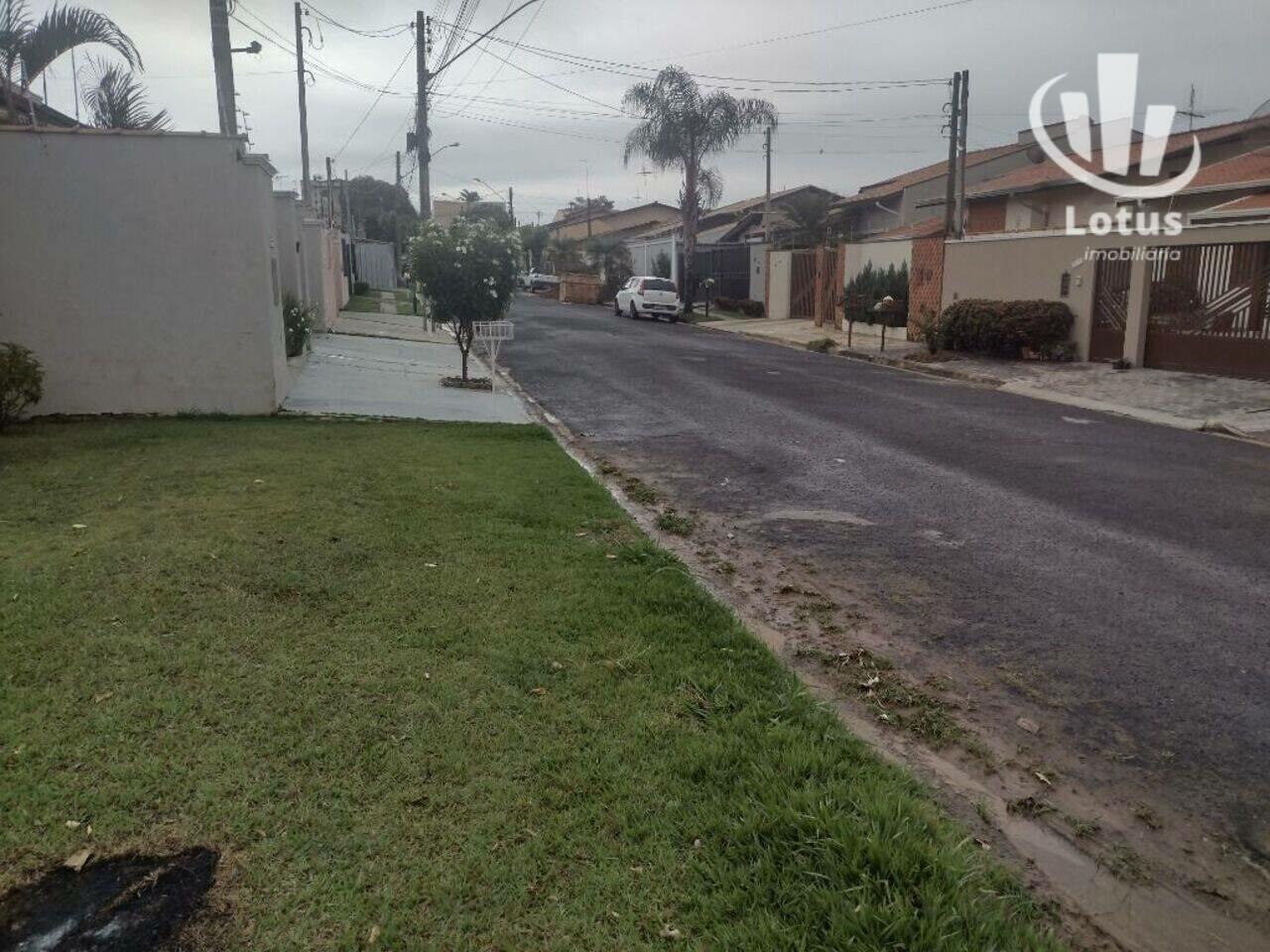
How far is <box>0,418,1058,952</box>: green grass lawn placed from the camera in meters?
2.74

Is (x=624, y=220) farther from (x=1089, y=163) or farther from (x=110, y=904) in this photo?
(x=110, y=904)

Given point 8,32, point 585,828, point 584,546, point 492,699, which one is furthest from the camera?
point 8,32

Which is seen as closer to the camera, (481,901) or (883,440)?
(481,901)

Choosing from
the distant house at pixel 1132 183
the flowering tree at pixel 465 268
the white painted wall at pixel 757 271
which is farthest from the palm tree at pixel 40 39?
the white painted wall at pixel 757 271

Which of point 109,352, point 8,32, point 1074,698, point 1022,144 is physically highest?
point 1022,144

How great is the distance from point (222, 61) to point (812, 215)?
33.5m

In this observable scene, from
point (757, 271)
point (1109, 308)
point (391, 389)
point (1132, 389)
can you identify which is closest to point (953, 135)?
point (1109, 308)

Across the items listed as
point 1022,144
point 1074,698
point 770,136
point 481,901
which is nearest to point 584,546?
point 1074,698

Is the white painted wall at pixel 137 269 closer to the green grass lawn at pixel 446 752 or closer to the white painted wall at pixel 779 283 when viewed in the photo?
the green grass lawn at pixel 446 752

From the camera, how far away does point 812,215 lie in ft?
142

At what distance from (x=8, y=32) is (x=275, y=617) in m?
9.73

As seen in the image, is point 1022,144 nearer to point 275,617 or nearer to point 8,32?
point 8,32

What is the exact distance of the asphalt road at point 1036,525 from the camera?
4.39 metres

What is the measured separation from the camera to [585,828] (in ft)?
10.2
